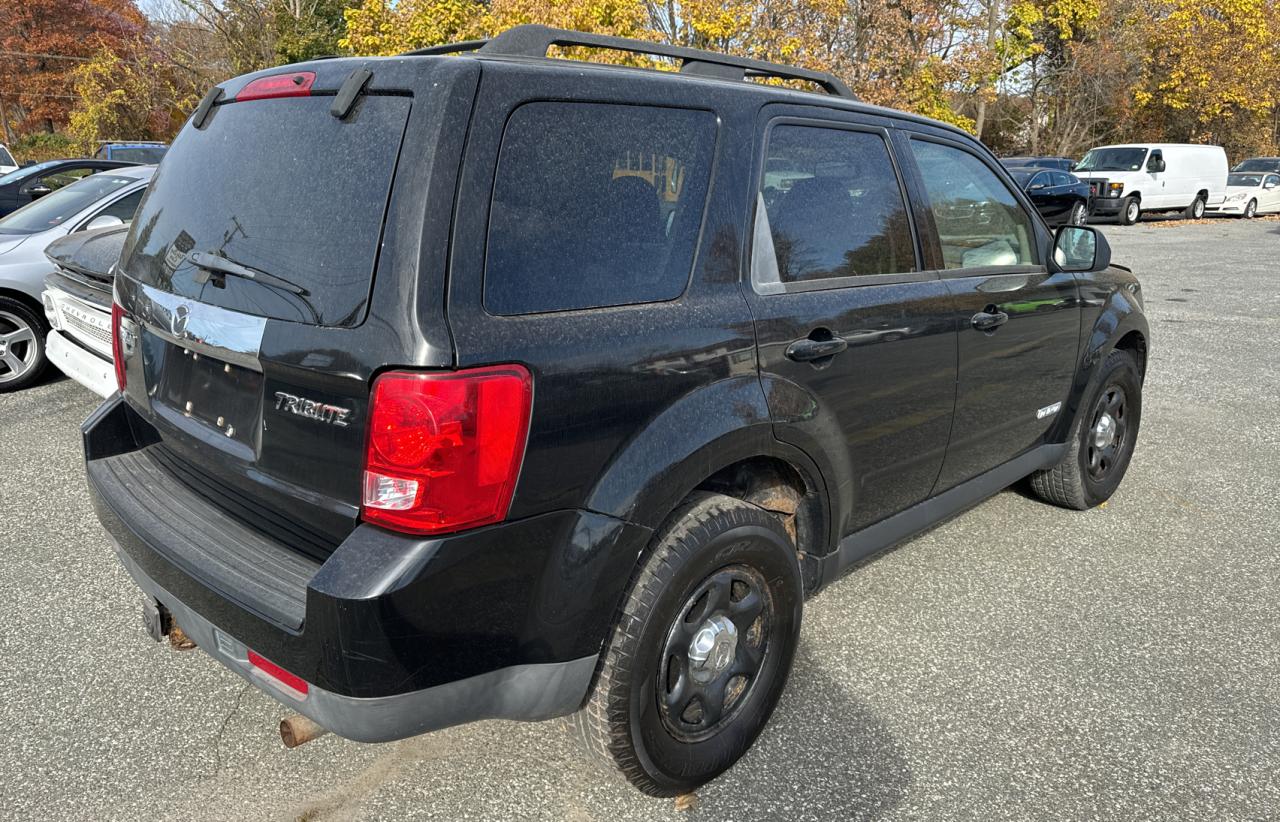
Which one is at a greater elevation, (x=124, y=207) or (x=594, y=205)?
(x=594, y=205)

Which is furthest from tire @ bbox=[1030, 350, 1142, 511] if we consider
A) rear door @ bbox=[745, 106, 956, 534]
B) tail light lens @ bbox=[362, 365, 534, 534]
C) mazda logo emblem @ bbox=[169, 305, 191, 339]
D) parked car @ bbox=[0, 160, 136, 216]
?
parked car @ bbox=[0, 160, 136, 216]

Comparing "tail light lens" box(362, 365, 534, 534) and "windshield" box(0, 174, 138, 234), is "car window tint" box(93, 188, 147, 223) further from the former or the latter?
"tail light lens" box(362, 365, 534, 534)

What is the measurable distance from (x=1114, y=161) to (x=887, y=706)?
25484 mm

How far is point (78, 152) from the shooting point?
32281 millimetres

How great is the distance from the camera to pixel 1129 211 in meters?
23.8

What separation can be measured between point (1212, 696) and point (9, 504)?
17.1 ft

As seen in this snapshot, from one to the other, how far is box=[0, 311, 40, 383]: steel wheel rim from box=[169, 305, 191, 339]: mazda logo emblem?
5.12 m

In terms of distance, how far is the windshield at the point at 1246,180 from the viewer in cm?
2811

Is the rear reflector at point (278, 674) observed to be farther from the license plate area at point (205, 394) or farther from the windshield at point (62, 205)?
the windshield at point (62, 205)

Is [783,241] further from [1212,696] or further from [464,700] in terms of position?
[1212,696]

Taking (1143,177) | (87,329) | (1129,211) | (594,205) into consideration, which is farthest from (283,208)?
→ (1143,177)

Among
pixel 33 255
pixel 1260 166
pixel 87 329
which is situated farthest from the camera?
pixel 1260 166

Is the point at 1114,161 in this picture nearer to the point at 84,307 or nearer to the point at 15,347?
the point at 15,347

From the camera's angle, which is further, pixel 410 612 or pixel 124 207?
pixel 124 207
